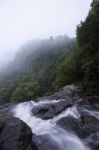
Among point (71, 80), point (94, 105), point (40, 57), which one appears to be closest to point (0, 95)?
point (71, 80)

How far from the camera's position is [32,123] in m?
21.8

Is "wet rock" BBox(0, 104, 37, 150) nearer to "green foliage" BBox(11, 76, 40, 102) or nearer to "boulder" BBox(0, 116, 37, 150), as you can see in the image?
"boulder" BBox(0, 116, 37, 150)

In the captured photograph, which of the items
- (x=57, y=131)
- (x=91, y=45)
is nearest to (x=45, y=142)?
(x=57, y=131)

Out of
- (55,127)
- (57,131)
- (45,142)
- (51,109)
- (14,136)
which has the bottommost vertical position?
(45,142)

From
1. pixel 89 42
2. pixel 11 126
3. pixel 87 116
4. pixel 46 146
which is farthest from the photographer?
pixel 89 42

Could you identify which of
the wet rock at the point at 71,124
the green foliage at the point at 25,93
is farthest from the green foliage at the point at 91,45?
the green foliage at the point at 25,93

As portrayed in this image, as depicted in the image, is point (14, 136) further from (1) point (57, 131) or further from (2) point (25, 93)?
(2) point (25, 93)

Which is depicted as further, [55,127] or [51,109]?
[51,109]

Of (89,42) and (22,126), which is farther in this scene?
(89,42)

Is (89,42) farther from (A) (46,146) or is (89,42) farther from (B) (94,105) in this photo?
(A) (46,146)

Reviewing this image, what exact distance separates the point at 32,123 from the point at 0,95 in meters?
70.0

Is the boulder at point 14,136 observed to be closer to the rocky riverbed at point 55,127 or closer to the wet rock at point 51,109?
the rocky riverbed at point 55,127

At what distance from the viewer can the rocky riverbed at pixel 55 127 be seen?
14844 millimetres

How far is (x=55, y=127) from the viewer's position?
19719 mm
